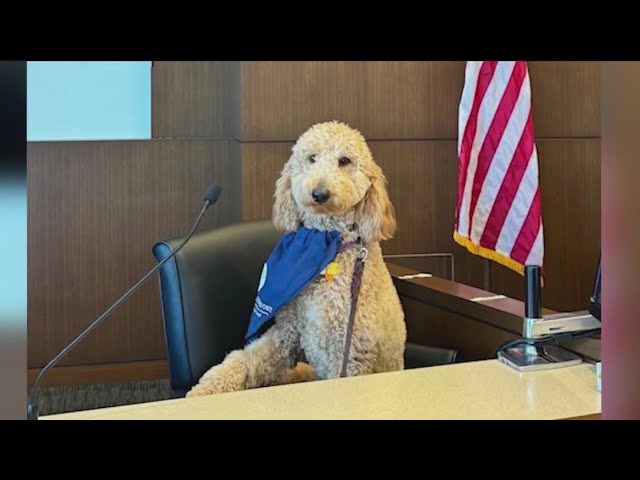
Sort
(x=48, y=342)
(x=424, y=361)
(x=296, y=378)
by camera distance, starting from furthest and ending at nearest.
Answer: (x=48, y=342), (x=424, y=361), (x=296, y=378)

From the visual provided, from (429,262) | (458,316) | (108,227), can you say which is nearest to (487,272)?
(429,262)

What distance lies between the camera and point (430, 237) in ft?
11.1

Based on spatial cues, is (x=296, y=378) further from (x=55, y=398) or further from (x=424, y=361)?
(x=55, y=398)

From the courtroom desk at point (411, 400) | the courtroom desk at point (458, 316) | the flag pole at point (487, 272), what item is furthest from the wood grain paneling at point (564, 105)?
the courtroom desk at point (411, 400)

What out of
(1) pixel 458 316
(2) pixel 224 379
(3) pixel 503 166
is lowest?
(2) pixel 224 379

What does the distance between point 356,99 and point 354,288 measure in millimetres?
1642

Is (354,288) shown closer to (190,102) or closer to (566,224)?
(566,224)

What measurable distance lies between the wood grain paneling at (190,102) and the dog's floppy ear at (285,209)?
1715 mm

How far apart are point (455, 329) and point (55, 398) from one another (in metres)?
2.05

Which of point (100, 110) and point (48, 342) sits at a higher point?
point (100, 110)

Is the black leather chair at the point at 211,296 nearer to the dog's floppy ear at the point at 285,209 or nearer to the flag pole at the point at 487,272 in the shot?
the dog's floppy ear at the point at 285,209

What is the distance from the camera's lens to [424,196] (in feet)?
11.0
